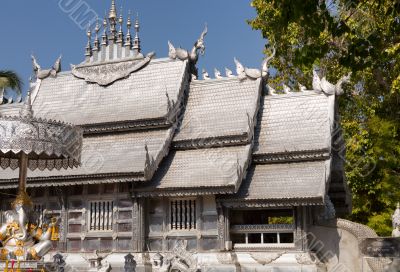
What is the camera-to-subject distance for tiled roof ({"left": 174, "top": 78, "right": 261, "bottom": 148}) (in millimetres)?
19594

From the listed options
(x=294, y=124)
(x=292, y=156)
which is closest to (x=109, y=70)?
(x=294, y=124)

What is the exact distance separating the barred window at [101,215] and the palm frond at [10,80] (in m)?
10.1

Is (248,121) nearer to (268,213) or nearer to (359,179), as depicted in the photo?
(268,213)

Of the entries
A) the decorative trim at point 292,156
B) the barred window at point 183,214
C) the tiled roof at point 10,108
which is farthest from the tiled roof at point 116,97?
the decorative trim at point 292,156

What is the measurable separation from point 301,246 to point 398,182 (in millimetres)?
9412

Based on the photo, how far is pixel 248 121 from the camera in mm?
19109

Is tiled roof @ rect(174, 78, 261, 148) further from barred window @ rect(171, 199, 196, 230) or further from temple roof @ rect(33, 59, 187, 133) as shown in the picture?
barred window @ rect(171, 199, 196, 230)

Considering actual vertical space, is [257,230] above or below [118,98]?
below

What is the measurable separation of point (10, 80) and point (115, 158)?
1047cm

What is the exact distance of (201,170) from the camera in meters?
18.8

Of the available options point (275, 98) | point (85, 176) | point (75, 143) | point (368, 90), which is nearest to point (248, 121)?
point (275, 98)

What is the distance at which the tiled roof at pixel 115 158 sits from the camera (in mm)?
18547

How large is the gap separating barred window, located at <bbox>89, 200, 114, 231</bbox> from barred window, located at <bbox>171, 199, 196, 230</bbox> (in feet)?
6.79

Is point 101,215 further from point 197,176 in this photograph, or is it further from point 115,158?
point 197,176
